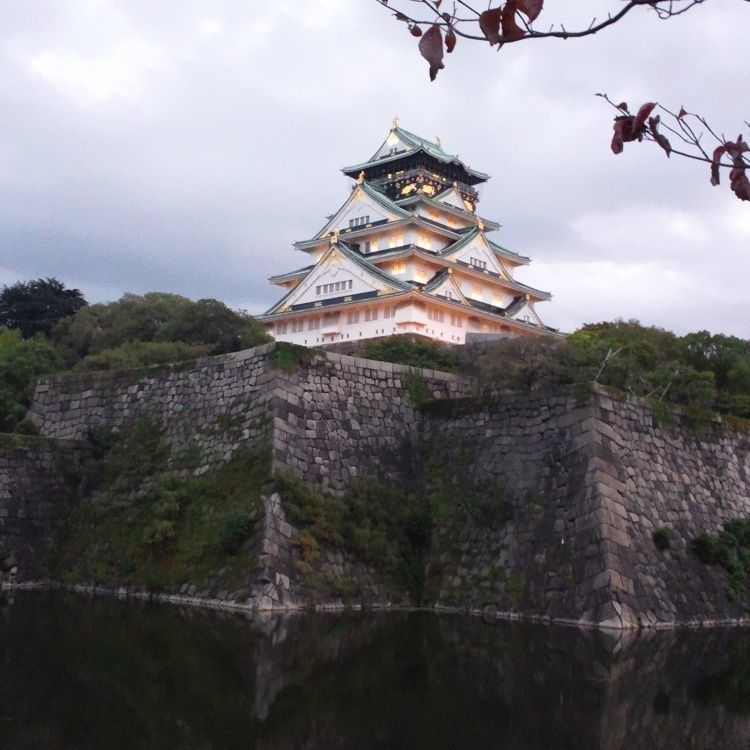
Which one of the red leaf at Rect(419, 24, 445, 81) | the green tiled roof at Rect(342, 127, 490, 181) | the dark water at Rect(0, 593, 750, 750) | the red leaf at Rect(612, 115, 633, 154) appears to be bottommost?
the dark water at Rect(0, 593, 750, 750)

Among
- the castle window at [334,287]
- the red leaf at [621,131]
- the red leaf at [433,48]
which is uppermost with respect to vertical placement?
the castle window at [334,287]

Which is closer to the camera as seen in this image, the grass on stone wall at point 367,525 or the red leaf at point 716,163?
the red leaf at point 716,163

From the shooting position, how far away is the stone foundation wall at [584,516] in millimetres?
14648

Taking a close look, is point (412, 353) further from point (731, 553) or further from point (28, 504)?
point (731, 553)

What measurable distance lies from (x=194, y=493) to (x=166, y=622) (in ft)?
13.1

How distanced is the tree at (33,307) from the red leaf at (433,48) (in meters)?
35.9

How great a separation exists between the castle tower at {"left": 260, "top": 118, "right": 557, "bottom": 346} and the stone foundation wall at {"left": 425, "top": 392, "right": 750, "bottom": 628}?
82.4 ft

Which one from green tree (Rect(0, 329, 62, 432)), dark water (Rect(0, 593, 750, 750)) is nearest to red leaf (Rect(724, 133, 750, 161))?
dark water (Rect(0, 593, 750, 750))

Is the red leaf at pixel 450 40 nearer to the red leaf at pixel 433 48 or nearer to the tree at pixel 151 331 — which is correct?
the red leaf at pixel 433 48

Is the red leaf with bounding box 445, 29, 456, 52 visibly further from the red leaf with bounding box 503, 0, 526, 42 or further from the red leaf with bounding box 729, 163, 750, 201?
the red leaf with bounding box 729, 163, 750, 201

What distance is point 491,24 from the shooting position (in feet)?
12.9

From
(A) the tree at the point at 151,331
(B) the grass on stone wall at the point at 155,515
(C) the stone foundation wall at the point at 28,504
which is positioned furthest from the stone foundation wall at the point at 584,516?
(A) the tree at the point at 151,331

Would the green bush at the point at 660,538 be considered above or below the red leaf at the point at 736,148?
below

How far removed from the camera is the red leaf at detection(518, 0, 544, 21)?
3.81 metres
